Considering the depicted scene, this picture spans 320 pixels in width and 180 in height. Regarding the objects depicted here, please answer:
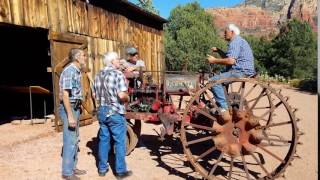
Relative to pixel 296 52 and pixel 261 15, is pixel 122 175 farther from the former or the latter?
pixel 261 15

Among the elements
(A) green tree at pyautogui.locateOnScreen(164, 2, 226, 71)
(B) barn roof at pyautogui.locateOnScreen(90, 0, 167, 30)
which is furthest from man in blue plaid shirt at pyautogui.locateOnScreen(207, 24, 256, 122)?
(A) green tree at pyautogui.locateOnScreen(164, 2, 226, 71)

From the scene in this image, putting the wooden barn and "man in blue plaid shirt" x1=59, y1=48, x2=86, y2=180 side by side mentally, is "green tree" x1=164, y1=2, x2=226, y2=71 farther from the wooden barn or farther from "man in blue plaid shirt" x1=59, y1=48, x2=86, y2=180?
"man in blue plaid shirt" x1=59, y1=48, x2=86, y2=180

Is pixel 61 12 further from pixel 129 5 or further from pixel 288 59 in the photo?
pixel 288 59

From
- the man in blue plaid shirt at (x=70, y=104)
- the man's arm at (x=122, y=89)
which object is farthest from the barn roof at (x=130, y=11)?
the man's arm at (x=122, y=89)

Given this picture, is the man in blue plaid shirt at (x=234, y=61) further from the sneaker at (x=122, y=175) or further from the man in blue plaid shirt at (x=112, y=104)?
the sneaker at (x=122, y=175)

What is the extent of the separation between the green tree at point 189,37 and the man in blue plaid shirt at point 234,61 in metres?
28.5

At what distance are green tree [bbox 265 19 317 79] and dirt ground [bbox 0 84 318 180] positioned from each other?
2537 cm

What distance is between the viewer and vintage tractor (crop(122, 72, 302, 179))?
17.6 feet

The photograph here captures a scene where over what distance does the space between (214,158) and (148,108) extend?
1.53 m

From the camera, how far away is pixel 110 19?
13.1m

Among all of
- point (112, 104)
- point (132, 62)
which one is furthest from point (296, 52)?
point (112, 104)

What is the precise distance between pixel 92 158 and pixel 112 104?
1875mm

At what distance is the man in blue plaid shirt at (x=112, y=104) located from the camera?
5.85 metres

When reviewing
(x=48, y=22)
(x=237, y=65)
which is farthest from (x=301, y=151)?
(x=48, y=22)
